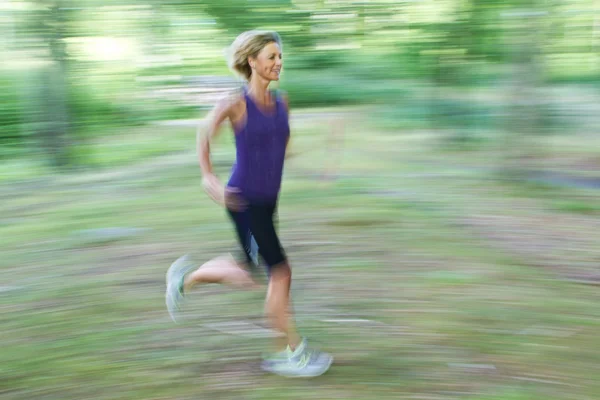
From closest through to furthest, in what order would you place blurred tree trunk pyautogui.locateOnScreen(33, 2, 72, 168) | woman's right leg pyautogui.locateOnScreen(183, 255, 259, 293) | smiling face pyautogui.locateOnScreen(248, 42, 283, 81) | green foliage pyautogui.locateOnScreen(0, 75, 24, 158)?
smiling face pyautogui.locateOnScreen(248, 42, 283, 81) < woman's right leg pyautogui.locateOnScreen(183, 255, 259, 293) < blurred tree trunk pyautogui.locateOnScreen(33, 2, 72, 168) < green foliage pyautogui.locateOnScreen(0, 75, 24, 158)

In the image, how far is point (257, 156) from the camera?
365cm

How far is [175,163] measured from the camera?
10.1 metres

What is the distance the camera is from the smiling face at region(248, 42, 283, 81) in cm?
370

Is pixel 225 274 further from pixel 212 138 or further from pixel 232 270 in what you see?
pixel 212 138

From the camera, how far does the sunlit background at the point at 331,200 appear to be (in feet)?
13.4

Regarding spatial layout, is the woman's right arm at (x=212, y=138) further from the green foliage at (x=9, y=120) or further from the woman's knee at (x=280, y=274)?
the green foliage at (x=9, y=120)

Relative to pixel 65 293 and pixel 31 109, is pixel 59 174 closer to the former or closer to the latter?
pixel 31 109

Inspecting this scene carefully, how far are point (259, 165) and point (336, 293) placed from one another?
5.58ft

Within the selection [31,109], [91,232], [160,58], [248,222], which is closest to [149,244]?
[91,232]

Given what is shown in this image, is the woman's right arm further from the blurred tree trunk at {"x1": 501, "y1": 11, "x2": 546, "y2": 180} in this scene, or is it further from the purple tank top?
the blurred tree trunk at {"x1": 501, "y1": 11, "x2": 546, "y2": 180}

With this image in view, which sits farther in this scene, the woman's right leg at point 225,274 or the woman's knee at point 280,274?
the woman's right leg at point 225,274

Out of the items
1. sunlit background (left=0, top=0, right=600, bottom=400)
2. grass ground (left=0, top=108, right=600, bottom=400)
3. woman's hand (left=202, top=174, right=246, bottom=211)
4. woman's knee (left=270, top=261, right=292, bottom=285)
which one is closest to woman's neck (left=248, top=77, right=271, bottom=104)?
woman's hand (left=202, top=174, right=246, bottom=211)

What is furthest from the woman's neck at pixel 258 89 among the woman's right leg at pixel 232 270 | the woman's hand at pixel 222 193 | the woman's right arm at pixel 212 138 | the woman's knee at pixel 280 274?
the woman's knee at pixel 280 274

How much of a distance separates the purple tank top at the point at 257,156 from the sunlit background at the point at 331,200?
0.96m
